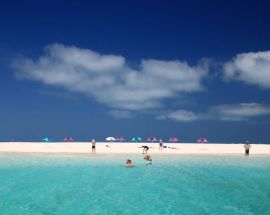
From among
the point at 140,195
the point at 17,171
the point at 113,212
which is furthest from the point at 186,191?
the point at 17,171

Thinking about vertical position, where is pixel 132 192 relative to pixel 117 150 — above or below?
below

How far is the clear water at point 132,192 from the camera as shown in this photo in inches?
693

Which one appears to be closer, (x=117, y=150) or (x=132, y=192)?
(x=132, y=192)

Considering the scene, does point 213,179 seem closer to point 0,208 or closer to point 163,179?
point 163,179

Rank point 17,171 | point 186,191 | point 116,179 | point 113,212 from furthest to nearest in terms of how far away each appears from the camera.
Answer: point 17,171
point 116,179
point 186,191
point 113,212

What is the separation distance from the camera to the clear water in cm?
1759

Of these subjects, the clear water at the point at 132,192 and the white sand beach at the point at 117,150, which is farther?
the white sand beach at the point at 117,150

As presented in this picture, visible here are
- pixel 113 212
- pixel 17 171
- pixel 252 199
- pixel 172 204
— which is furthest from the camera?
pixel 17 171

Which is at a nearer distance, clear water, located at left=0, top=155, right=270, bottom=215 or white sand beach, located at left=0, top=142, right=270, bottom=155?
clear water, located at left=0, top=155, right=270, bottom=215

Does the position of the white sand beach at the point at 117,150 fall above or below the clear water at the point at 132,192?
above

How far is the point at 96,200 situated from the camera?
19.6 metres

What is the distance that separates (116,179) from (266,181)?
39.3 ft

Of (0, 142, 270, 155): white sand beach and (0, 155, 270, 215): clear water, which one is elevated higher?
(0, 142, 270, 155): white sand beach

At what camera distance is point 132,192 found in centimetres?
2220
